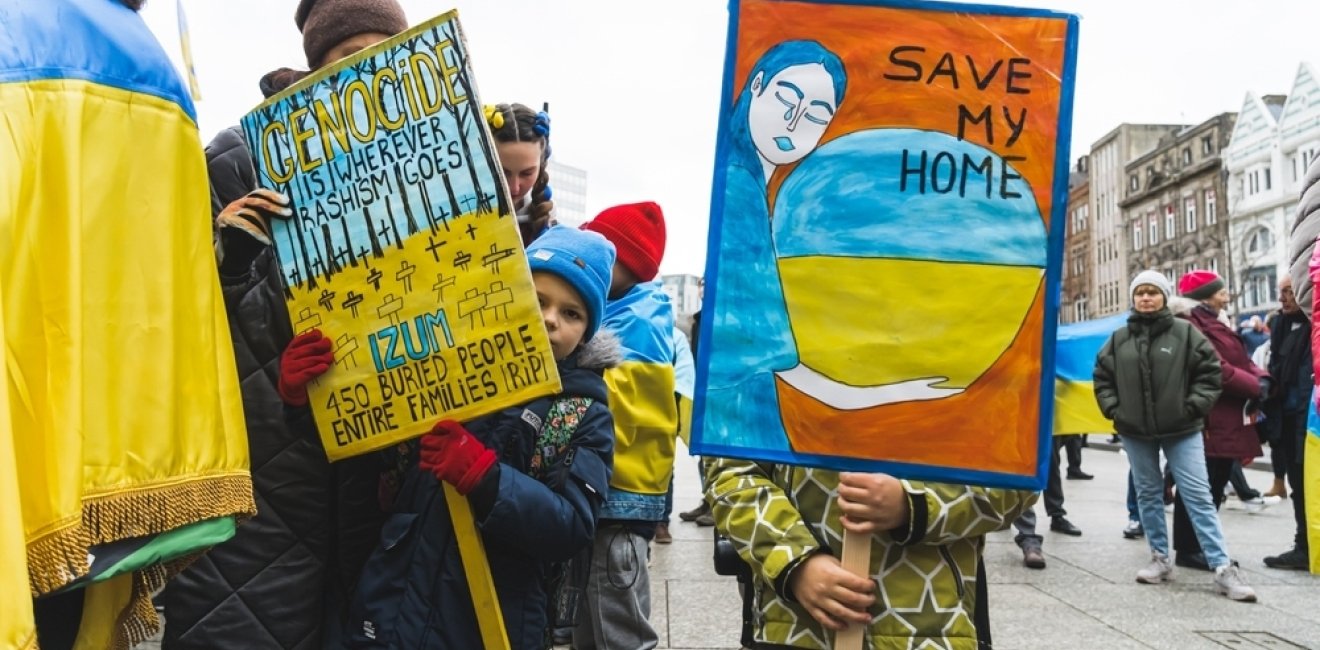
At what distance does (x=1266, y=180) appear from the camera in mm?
57312

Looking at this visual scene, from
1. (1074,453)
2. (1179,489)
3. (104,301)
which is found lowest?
(1074,453)

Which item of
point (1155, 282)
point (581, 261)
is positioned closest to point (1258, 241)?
point (1155, 282)

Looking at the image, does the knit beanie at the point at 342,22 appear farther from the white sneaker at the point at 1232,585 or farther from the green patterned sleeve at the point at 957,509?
the white sneaker at the point at 1232,585

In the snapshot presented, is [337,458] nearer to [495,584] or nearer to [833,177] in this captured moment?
[495,584]

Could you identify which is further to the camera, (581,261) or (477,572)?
(581,261)

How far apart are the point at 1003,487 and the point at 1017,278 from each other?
42 cm

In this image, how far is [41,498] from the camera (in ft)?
4.23

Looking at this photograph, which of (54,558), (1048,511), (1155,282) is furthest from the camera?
(1048,511)

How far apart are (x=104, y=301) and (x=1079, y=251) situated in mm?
91339

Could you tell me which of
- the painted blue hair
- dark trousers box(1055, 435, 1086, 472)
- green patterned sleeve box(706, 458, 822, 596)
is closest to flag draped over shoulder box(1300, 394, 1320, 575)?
green patterned sleeve box(706, 458, 822, 596)

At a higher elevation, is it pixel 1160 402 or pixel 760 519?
pixel 1160 402

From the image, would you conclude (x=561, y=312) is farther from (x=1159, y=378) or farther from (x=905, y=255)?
(x=1159, y=378)

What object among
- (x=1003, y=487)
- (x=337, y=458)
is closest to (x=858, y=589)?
(x=1003, y=487)

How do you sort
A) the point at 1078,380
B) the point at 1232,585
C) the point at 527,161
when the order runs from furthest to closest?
the point at 1078,380 → the point at 1232,585 → the point at 527,161
